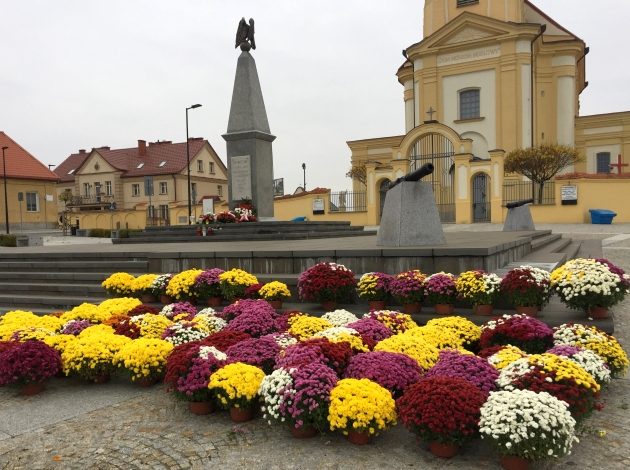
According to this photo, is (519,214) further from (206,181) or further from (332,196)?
(206,181)

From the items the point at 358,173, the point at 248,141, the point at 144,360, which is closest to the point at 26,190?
the point at 358,173

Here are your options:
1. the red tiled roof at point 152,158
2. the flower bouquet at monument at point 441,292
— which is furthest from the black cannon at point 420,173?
the red tiled roof at point 152,158

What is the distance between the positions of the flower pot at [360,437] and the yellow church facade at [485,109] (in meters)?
28.2

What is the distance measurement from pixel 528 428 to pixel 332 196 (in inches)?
1257

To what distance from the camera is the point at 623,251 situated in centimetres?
1442

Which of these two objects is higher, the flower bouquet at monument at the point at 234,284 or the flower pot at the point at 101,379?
the flower bouquet at monument at the point at 234,284

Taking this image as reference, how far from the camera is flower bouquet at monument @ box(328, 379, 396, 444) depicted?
3.44 meters

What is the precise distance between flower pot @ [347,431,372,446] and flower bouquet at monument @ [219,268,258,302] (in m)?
3.61

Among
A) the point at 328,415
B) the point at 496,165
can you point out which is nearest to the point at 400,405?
the point at 328,415

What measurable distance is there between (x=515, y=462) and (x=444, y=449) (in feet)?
1.38

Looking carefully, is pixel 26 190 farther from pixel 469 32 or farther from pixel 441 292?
pixel 441 292

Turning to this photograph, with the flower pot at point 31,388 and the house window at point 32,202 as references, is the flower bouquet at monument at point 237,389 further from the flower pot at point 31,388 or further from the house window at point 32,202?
the house window at point 32,202

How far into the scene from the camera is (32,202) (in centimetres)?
4878

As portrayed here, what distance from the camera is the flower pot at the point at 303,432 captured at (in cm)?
365
